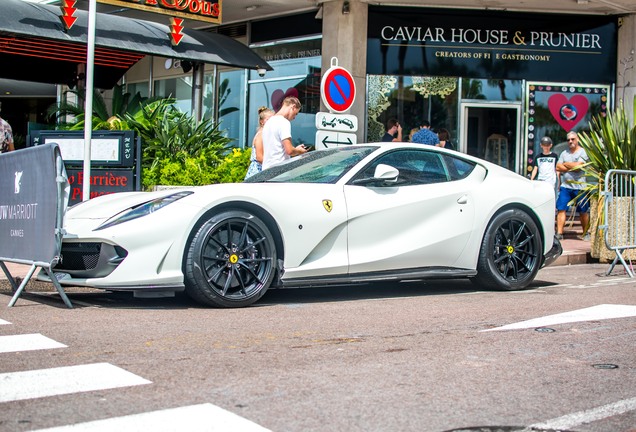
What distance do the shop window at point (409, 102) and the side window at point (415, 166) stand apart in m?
9.78

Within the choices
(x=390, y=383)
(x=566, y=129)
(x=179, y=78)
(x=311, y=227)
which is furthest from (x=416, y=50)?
(x=390, y=383)

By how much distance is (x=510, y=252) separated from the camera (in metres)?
8.20

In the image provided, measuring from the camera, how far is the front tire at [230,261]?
20.8 ft

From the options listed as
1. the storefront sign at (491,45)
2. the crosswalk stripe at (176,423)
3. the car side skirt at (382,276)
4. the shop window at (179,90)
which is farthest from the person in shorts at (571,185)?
the crosswalk stripe at (176,423)

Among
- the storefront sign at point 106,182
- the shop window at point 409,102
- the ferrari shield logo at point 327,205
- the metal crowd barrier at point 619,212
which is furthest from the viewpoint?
the shop window at point 409,102

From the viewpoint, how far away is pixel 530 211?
27.2 ft

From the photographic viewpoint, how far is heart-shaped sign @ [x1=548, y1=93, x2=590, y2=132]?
18219 millimetres

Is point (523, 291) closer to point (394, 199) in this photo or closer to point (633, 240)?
point (394, 199)

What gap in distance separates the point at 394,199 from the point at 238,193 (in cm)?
148

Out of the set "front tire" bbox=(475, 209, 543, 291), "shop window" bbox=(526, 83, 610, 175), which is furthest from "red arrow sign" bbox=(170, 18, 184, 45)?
"front tire" bbox=(475, 209, 543, 291)

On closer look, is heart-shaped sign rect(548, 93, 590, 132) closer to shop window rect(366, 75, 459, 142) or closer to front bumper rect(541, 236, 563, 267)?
shop window rect(366, 75, 459, 142)

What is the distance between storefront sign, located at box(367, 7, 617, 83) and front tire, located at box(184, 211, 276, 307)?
1163 cm

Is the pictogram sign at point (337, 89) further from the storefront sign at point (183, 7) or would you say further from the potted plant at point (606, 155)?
the storefront sign at point (183, 7)

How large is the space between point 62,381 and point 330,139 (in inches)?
312
